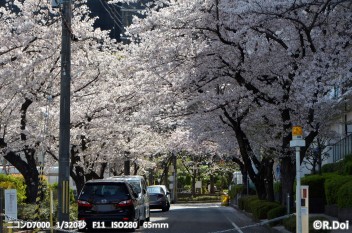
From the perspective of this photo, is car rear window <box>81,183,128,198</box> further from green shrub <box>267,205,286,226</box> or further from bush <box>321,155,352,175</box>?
bush <box>321,155,352,175</box>

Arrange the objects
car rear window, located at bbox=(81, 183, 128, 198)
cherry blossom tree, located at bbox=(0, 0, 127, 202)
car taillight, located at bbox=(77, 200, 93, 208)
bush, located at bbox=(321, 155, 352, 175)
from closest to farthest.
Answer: car taillight, located at bbox=(77, 200, 93, 208) → car rear window, located at bbox=(81, 183, 128, 198) → cherry blossom tree, located at bbox=(0, 0, 127, 202) → bush, located at bbox=(321, 155, 352, 175)

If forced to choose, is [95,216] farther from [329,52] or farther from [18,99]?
[329,52]

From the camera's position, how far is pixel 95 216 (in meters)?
20.2

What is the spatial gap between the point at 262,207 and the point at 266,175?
556 cm

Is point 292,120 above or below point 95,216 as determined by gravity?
above

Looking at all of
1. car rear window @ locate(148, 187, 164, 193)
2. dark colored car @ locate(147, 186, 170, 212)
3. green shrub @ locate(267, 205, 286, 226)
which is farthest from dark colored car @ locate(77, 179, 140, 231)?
car rear window @ locate(148, 187, 164, 193)

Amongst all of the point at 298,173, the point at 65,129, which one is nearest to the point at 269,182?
the point at 65,129

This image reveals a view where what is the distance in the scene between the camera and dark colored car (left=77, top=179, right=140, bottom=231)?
2020 centimetres

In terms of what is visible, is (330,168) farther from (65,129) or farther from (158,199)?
(65,129)

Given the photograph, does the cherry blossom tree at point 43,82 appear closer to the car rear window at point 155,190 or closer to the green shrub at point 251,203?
the green shrub at point 251,203

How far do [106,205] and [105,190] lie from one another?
1.81 ft

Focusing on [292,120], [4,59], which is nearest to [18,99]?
[4,59]

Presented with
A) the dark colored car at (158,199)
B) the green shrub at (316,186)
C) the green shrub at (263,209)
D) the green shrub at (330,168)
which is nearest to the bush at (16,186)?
the green shrub at (263,209)

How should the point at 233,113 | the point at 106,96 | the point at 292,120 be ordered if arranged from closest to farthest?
the point at 292,120
the point at 233,113
the point at 106,96
